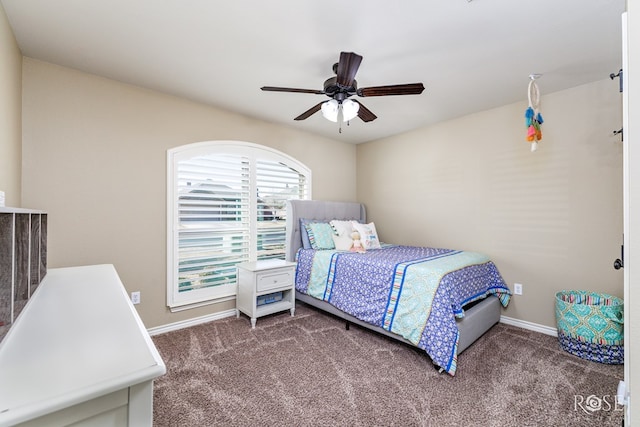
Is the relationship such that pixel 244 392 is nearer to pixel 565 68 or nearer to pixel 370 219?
pixel 370 219

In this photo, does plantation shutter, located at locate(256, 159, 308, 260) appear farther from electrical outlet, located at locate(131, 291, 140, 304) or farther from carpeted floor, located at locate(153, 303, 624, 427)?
electrical outlet, located at locate(131, 291, 140, 304)

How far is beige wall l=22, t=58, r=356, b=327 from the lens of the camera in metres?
2.19

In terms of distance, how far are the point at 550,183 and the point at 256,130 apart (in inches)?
128

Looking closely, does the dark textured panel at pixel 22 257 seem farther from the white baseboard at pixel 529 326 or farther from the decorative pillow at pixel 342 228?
the white baseboard at pixel 529 326

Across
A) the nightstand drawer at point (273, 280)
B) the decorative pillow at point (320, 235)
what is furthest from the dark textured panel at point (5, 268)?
the decorative pillow at point (320, 235)

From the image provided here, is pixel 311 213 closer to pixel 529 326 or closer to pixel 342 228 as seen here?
pixel 342 228

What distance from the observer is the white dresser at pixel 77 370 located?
1.87 ft

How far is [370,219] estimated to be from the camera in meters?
4.49

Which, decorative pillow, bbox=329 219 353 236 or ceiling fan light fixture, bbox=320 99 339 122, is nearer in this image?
ceiling fan light fixture, bbox=320 99 339 122

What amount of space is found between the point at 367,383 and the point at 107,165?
9.29 ft

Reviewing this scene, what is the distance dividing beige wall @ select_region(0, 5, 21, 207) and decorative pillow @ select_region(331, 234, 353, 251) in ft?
9.25

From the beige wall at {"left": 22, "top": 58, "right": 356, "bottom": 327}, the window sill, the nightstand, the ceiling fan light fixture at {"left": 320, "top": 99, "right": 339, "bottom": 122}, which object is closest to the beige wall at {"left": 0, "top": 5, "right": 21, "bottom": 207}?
the beige wall at {"left": 22, "top": 58, "right": 356, "bottom": 327}

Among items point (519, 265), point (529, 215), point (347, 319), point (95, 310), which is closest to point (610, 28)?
point (529, 215)

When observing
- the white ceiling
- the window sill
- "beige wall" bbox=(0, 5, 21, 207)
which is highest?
the white ceiling
